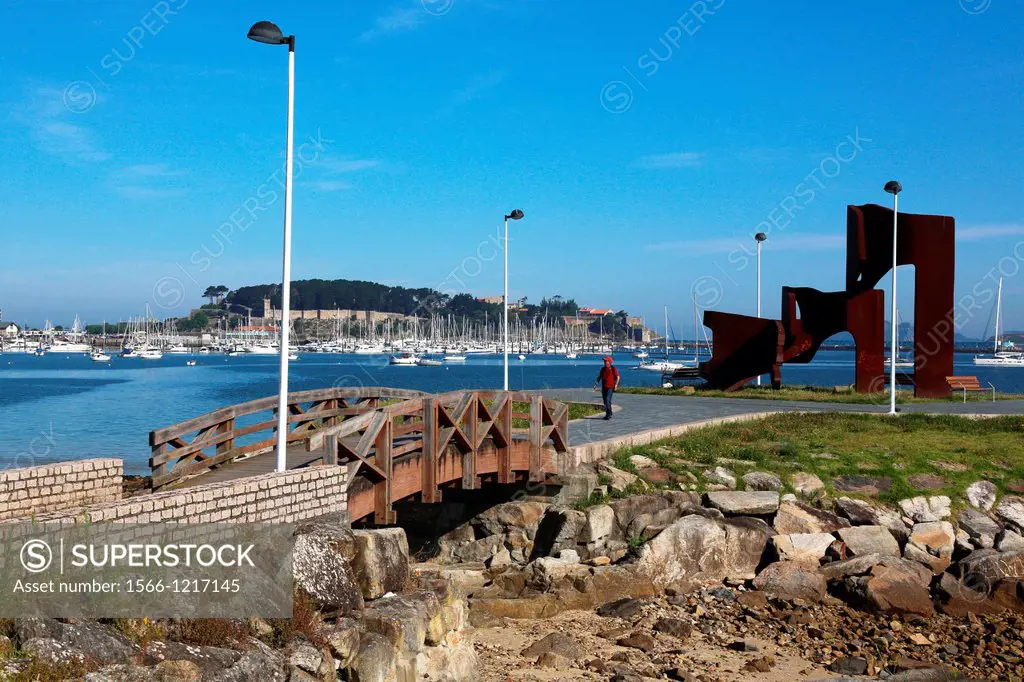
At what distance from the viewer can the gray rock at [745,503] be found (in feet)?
60.1

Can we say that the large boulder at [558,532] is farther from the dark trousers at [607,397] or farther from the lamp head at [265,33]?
the lamp head at [265,33]

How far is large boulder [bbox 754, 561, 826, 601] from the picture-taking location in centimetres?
1569

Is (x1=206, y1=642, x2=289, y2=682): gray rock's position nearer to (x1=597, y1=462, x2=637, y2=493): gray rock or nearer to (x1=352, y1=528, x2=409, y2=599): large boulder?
(x1=352, y1=528, x2=409, y2=599): large boulder

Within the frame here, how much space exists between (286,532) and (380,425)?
330cm

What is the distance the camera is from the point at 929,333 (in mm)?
31203

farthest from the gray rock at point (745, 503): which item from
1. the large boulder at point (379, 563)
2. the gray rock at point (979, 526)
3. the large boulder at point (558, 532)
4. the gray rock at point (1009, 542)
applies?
the large boulder at point (379, 563)

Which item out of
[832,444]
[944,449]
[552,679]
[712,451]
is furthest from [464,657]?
[944,449]

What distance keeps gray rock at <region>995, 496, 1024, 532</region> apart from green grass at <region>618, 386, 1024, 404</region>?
1129 cm

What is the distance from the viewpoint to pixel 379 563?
36.5 feet

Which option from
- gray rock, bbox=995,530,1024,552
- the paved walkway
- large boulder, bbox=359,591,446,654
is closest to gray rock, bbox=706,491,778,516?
the paved walkway

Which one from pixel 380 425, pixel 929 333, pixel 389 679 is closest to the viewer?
pixel 389 679

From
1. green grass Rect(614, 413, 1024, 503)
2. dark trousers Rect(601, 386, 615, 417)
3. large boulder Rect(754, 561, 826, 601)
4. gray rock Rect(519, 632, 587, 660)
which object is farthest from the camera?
dark trousers Rect(601, 386, 615, 417)

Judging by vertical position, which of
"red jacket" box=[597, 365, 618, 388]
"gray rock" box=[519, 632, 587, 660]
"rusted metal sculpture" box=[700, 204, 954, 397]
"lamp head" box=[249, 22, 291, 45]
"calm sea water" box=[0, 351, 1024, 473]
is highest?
"lamp head" box=[249, 22, 291, 45]

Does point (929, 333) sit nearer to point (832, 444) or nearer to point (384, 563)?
point (832, 444)
